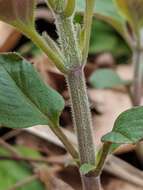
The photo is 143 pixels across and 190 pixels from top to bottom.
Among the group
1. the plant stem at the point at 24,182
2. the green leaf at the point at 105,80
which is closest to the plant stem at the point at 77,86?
the plant stem at the point at 24,182

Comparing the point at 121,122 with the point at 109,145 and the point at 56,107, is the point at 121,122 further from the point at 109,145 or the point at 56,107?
the point at 56,107

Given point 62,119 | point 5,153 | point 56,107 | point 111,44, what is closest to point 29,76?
point 56,107

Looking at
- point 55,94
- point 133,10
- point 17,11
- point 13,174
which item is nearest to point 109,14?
point 133,10

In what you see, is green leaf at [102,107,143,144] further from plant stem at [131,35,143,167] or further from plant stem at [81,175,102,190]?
plant stem at [131,35,143,167]

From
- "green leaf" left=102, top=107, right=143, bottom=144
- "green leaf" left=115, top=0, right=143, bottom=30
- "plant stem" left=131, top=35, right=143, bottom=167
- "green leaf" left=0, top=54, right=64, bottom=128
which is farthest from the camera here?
"plant stem" left=131, top=35, right=143, bottom=167

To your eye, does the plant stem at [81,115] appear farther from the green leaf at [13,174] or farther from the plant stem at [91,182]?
the green leaf at [13,174]

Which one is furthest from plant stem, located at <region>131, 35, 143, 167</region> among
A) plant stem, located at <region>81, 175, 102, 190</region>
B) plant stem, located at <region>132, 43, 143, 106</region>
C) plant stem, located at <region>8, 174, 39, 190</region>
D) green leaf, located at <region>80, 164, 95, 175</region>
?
green leaf, located at <region>80, 164, 95, 175</region>
